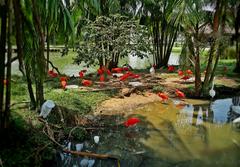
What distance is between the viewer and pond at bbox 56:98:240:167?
5793 millimetres

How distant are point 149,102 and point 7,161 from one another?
18.3 feet

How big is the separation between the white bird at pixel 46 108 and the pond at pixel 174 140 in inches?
35.4

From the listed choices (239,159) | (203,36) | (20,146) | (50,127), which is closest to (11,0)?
(20,146)

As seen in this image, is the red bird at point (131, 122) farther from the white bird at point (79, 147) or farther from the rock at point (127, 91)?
the rock at point (127, 91)

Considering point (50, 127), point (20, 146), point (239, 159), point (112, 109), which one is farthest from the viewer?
point (112, 109)

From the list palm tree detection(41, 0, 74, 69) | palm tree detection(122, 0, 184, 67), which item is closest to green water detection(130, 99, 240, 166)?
palm tree detection(41, 0, 74, 69)

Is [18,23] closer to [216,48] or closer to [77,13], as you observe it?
[77,13]

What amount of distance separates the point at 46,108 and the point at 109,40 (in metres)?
6.44

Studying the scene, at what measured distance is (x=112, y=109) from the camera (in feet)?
28.6

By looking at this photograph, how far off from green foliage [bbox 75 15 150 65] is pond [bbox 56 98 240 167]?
358 cm

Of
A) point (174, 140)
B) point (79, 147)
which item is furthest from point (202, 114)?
point (79, 147)

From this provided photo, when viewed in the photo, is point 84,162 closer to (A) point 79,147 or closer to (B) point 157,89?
(A) point 79,147

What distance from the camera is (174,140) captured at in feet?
22.3

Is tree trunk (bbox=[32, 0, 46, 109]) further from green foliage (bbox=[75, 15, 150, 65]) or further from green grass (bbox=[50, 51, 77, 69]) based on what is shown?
green grass (bbox=[50, 51, 77, 69])
